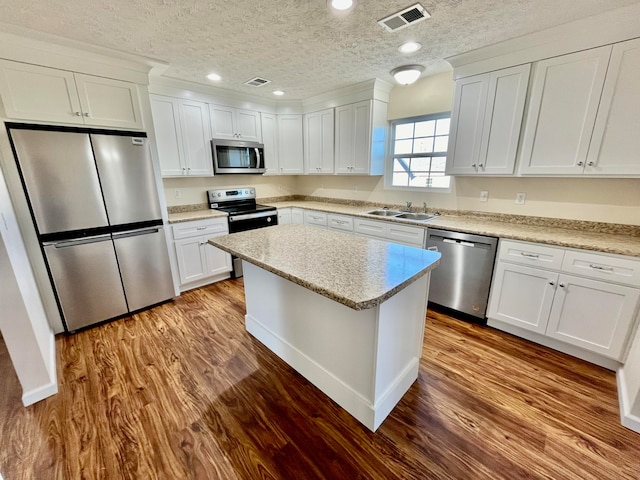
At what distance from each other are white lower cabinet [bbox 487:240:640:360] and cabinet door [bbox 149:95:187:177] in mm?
3662

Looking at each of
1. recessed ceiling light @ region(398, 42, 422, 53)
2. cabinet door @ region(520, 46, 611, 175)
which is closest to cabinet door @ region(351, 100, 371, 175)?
recessed ceiling light @ region(398, 42, 422, 53)

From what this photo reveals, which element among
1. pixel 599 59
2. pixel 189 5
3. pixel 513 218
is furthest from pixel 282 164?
pixel 599 59

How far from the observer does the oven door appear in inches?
140

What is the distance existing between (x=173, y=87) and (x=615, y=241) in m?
4.53

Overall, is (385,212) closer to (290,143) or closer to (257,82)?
(290,143)

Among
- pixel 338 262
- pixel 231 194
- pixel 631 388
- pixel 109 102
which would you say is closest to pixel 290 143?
pixel 231 194

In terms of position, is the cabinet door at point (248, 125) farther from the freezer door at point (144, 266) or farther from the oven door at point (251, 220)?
the freezer door at point (144, 266)

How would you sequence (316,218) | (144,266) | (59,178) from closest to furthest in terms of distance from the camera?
(59,178) → (144,266) → (316,218)

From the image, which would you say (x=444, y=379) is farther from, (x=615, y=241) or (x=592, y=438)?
(x=615, y=241)

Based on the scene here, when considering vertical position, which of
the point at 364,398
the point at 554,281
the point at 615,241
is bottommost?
the point at 364,398

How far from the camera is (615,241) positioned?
200cm

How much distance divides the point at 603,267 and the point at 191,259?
3.86m

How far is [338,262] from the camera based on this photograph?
1.53 m

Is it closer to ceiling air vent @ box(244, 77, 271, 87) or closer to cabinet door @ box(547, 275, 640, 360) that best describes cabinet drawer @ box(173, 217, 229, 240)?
ceiling air vent @ box(244, 77, 271, 87)
